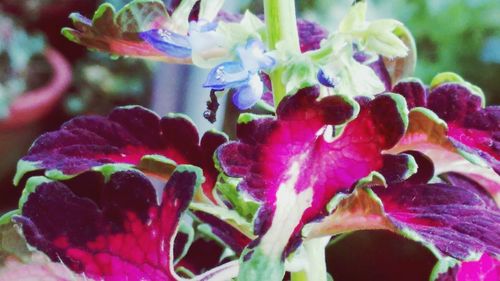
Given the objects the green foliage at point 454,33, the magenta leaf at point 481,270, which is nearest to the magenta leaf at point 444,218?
the magenta leaf at point 481,270

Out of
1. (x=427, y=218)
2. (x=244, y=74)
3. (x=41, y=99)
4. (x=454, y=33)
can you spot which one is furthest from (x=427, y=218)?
(x=41, y=99)

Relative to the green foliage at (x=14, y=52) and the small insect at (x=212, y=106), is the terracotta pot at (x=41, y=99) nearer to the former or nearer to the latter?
the green foliage at (x=14, y=52)

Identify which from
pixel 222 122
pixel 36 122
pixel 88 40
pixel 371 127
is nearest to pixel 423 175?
pixel 371 127

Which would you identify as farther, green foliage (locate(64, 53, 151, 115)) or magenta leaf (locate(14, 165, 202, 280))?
green foliage (locate(64, 53, 151, 115))

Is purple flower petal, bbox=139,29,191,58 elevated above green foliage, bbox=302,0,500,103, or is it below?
above

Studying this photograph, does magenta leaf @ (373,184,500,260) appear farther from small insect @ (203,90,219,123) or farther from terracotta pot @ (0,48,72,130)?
terracotta pot @ (0,48,72,130)

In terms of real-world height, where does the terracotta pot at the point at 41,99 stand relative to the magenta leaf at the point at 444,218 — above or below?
below

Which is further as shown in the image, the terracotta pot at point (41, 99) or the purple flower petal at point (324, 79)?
the terracotta pot at point (41, 99)

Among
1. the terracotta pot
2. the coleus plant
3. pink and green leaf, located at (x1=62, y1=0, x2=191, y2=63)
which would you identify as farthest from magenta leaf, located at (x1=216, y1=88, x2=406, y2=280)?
the terracotta pot
